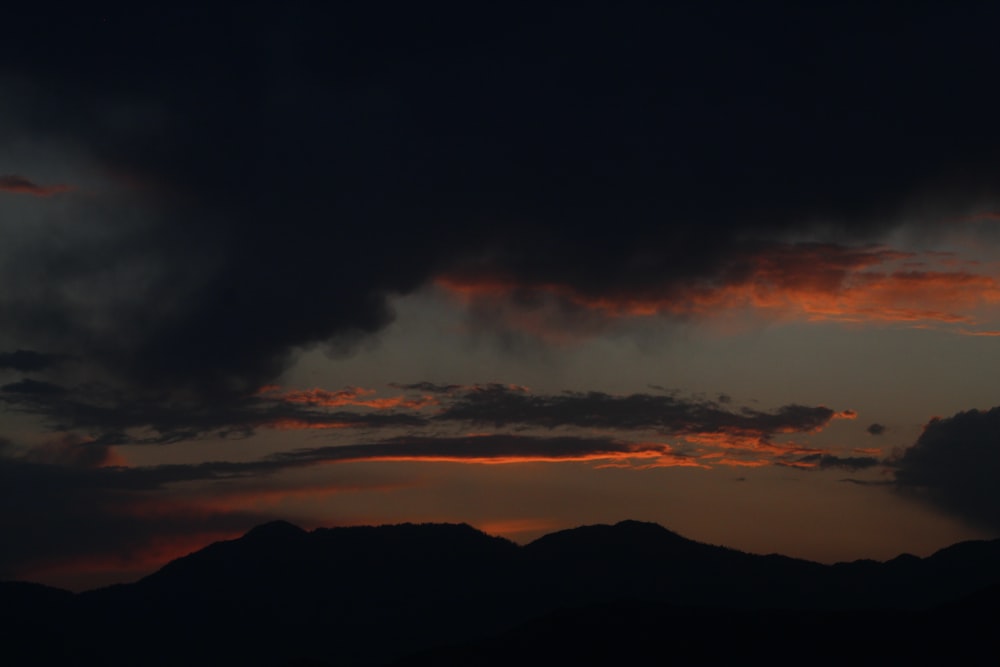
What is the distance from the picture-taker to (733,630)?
632 ft

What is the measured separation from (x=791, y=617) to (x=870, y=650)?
19800mm

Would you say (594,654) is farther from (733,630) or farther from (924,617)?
(924,617)

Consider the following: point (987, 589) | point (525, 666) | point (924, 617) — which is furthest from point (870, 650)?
point (525, 666)

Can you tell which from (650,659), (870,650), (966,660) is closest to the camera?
(966,660)

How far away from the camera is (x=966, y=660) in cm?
16638

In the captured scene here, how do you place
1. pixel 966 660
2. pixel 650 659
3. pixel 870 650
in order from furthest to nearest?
1. pixel 650 659
2. pixel 870 650
3. pixel 966 660

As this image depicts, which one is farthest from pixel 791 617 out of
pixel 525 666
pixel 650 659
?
pixel 525 666

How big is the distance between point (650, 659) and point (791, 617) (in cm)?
2811

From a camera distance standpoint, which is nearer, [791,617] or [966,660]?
[966,660]

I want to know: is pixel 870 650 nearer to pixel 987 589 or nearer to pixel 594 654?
pixel 987 589

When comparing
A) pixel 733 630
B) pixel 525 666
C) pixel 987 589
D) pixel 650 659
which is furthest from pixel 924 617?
pixel 525 666

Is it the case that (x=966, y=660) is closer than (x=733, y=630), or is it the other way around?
(x=966, y=660)

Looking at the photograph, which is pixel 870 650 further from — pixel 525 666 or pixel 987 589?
pixel 525 666

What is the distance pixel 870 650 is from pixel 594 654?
48463 mm
